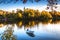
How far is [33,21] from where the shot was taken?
369 cm

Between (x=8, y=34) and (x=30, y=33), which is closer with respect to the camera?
(x=8, y=34)

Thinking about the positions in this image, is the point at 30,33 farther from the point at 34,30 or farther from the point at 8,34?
the point at 8,34

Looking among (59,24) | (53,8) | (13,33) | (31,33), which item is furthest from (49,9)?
(13,33)

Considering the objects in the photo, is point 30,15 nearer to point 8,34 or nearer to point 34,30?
point 34,30

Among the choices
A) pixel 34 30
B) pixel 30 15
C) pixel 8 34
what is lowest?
pixel 8 34

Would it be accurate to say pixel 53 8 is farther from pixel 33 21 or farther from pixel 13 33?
pixel 13 33

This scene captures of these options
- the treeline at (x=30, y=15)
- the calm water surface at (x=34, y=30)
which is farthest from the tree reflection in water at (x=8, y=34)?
the treeline at (x=30, y=15)

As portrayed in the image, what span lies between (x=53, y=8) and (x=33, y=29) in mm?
574

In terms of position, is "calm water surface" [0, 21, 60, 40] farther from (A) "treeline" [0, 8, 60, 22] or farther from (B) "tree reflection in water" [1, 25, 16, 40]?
(A) "treeline" [0, 8, 60, 22]

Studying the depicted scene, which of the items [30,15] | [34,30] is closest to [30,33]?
[34,30]

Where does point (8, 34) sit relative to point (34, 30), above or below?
below

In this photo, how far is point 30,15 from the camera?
372 cm

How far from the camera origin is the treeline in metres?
3.69

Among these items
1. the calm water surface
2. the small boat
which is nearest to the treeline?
the calm water surface
